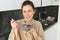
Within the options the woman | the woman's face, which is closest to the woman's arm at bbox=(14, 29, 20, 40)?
the woman

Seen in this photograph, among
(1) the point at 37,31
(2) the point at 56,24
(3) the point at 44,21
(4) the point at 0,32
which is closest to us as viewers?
(4) the point at 0,32

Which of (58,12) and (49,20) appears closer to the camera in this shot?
(49,20)

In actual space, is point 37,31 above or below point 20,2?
below

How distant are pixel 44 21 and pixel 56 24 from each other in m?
0.32

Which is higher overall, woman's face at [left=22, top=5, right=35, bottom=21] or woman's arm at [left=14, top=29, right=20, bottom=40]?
woman's face at [left=22, top=5, right=35, bottom=21]

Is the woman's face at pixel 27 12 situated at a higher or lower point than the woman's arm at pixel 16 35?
higher

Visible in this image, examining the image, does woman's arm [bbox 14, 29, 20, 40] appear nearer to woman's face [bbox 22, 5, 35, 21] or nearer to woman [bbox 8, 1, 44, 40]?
woman [bbox 8, 1, 44, 40]

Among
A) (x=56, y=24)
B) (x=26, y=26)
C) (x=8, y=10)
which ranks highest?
(x=8, y=10)

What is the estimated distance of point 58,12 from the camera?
158 centimetres

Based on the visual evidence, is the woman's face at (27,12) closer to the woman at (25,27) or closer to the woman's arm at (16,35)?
the woman at (25,27)

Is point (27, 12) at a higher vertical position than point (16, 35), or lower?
higher

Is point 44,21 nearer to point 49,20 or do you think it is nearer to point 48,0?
point 49,20

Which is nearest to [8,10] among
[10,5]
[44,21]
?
[10,5]

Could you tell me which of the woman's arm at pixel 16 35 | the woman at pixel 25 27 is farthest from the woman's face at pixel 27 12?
the woman's arm at pixel 16 35
